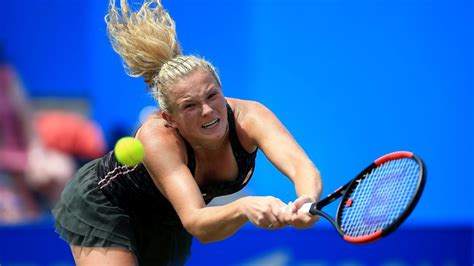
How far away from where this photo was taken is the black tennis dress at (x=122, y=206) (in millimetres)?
4094

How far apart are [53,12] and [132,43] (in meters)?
4.37

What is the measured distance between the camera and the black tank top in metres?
4.04

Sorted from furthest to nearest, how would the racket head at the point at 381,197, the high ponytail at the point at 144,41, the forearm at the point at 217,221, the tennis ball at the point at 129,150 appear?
the high ponytail at the point at 144,41
the tennis ball at the point at 129,150
the forearm at the point at 217,221
the racket head at the point at 381,197

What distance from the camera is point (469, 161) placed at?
25.7 ft

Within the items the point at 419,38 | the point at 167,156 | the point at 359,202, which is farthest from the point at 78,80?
the point at 359,202

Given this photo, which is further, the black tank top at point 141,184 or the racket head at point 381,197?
the black tank top at point 141,184

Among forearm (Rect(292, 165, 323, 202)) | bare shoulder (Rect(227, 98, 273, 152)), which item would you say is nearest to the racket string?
forearm (Rect(292, 165, 323, 202))

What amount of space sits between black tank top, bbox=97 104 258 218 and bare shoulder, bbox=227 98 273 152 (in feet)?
0.12

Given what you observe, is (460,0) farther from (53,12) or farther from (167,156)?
(167,156)

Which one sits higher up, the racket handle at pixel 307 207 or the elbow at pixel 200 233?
the racket handle at pixel 307 207

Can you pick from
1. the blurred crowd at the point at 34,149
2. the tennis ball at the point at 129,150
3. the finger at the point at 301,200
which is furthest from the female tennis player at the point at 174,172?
the blurred crowd at the point at 34,149

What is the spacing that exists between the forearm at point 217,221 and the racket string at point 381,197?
1.25 ft

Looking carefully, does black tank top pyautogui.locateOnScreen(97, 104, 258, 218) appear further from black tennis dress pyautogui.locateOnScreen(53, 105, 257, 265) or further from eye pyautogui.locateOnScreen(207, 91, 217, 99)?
eye pyautogui.locateOnScreen(207, 91, 217, 99)

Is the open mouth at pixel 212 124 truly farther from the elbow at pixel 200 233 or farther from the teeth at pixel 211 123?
the elbow at pixel 200 233
